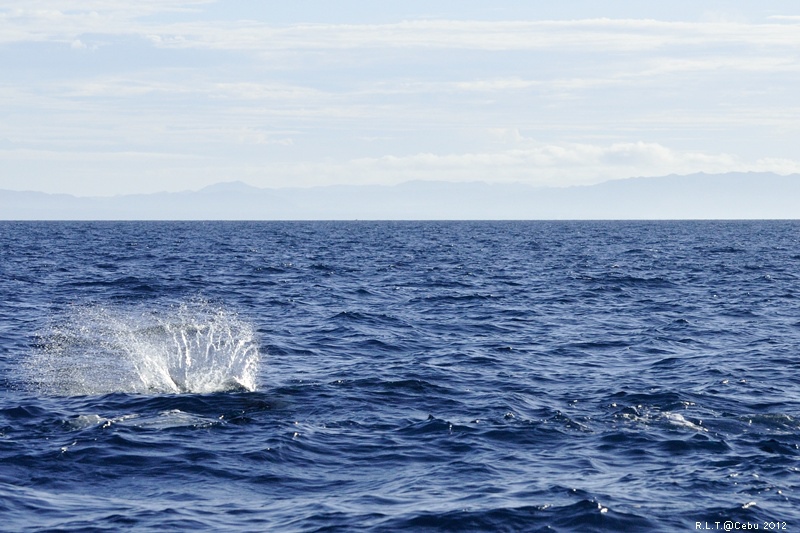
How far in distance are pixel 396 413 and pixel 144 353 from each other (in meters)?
11.1

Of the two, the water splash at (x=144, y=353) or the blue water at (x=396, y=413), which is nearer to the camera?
the blue water at (x=396, y=413)

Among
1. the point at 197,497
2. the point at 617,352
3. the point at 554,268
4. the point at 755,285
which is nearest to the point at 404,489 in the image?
the point at 197,497

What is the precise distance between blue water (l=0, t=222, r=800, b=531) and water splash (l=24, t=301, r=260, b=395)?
14cm

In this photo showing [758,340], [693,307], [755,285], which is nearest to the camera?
[758,340]

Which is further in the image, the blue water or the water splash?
the water splash

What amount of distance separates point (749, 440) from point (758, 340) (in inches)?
589

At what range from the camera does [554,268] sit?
7000 cm

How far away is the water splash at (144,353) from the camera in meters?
24.8

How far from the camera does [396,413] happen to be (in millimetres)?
21859

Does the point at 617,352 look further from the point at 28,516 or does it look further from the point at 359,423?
the point at 28,516

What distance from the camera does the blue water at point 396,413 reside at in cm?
1532

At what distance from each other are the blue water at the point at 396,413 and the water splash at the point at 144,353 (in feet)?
0.44

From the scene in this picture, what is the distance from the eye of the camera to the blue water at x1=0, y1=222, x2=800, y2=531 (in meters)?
15.3

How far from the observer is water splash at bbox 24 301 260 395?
977 inches
